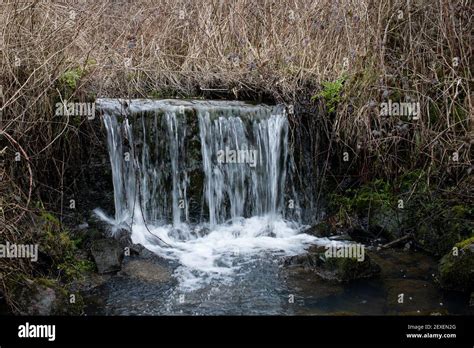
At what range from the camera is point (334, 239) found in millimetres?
6543

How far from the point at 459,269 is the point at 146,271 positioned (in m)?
2.92

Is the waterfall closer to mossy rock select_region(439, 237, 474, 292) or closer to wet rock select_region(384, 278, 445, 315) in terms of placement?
wet rock select_region(384, 278, 445, 315)

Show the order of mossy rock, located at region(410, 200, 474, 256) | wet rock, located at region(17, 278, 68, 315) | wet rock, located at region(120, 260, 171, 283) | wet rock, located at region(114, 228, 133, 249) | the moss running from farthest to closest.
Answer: wet rock, located at region(114, 228, 133, 249)
mossy rock, located at region(410, 200, 474, 256)
wet rock, located at region(120, 260, 171, 283)
the moss
wet rock, located at region(17, 278, 68, 315)

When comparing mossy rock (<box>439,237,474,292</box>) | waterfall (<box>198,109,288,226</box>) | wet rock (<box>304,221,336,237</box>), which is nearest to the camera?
mossy rock (<box>439,237,474,292</box>)

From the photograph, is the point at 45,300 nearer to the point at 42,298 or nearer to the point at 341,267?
the point at 42,298

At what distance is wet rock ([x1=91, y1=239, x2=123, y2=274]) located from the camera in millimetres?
5738

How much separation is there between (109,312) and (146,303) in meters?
0.33

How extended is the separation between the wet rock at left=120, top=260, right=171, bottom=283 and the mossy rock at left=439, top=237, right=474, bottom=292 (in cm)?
257

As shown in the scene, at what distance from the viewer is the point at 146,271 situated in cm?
583

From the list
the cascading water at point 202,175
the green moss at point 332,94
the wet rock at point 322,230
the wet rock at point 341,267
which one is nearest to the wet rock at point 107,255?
the cascading water at point 202,175

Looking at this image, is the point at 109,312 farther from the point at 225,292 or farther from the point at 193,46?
the point at 193,46

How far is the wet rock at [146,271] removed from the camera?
571 centimetres

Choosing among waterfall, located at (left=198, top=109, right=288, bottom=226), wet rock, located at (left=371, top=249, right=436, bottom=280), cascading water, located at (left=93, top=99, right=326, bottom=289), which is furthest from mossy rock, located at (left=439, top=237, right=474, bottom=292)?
waterfall, located at (left=198, top=109, right=288, bottom=226)

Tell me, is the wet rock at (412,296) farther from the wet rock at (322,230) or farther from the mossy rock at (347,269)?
the wet rock at (322,230)
